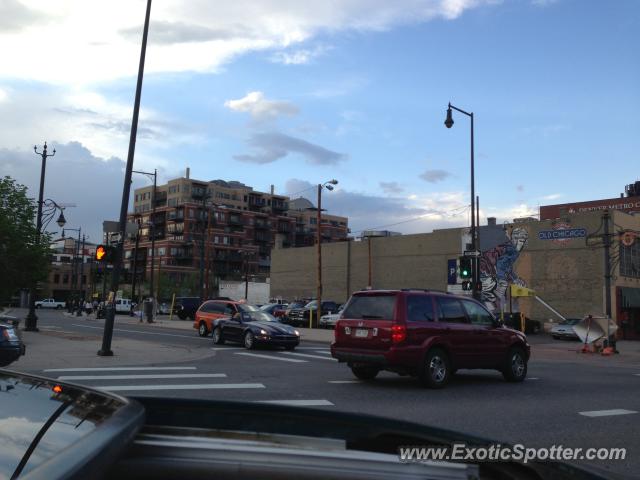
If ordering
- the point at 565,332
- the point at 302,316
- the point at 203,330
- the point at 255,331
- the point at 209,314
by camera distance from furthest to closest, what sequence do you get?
the point at 302,316, the point at 565,332, the point at 203,330, the point at 209,314, the point at 255,331

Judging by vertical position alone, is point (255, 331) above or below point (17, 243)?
below

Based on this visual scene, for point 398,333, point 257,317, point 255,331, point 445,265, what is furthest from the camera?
point 445,265

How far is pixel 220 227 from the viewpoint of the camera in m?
128

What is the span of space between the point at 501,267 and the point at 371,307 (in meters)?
38.2

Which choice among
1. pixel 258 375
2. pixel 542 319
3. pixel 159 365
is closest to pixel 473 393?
pixel 258 375

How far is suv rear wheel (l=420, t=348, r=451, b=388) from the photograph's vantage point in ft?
39.0

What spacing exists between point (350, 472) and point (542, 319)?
4646 centimetres

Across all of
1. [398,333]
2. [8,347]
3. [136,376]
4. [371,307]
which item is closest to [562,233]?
[371,307]

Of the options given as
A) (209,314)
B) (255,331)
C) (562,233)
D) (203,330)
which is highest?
(562,233)

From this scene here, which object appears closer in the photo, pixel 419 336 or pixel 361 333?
pixel 419 336

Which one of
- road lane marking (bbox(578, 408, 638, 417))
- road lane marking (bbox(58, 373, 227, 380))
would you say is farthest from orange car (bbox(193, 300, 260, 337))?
road lane marking (bbox(578, 408, 638, 417))

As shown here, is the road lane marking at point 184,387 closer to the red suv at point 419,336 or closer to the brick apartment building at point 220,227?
→ the red suv at point 419,336

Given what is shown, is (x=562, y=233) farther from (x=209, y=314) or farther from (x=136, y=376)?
(x=136, y=376)

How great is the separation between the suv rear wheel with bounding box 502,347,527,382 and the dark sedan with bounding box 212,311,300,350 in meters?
9.41
